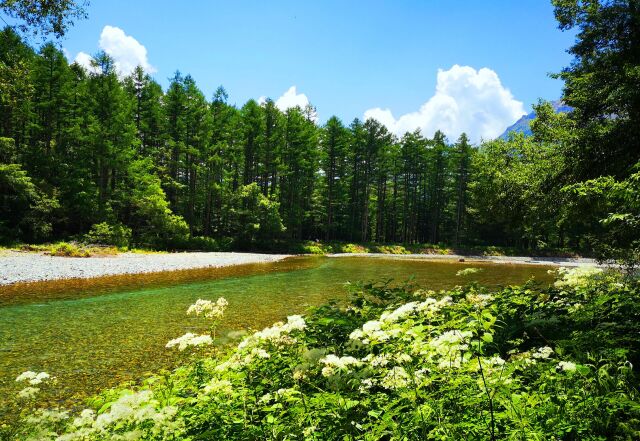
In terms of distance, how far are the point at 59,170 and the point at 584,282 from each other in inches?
1495

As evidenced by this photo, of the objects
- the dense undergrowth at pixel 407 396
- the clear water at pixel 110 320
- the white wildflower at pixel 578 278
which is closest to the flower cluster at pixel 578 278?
the white wildflower at pixel 578 278

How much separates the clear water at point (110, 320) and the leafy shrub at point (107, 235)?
42.2 ft

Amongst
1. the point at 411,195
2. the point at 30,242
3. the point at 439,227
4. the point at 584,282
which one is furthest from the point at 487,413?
the point at 439,227

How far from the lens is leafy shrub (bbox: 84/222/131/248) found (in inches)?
1131

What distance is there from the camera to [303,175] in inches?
2114

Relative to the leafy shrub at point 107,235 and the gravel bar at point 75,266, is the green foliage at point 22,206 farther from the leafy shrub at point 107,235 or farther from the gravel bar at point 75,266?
the gravel bar at point 75,266

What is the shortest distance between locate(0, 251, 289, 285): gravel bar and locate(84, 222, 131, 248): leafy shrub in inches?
189

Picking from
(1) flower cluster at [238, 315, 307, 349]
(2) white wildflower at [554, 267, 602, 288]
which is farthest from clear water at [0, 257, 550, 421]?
(1) flower cluster at [238, 315, 307, 349]

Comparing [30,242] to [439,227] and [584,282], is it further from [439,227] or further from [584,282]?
[439,227]

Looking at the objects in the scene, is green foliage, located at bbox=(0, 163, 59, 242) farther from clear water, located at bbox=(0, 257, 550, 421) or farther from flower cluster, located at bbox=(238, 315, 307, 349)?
flower cluster, located at bbox=(238, 315, 307, 349)

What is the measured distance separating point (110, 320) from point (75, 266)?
1195cm

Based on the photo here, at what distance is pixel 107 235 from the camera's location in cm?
2925

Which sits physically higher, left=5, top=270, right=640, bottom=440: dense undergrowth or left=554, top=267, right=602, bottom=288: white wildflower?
left=554, top=267, right=602, bottom=288: white wildflower

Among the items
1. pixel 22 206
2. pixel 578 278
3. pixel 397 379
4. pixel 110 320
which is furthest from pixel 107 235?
pixel 397 379
